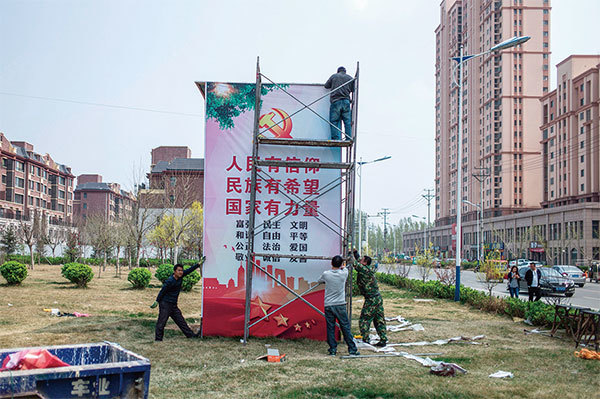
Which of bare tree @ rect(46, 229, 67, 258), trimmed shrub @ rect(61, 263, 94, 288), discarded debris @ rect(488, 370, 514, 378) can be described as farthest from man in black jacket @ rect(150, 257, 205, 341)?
bare tree @ rect(46, 229, 67, 258)

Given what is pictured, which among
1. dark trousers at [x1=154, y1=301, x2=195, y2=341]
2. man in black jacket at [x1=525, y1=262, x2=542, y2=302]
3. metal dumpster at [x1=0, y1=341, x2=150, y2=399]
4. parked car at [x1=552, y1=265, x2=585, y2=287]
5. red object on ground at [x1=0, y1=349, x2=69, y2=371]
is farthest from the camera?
parked car at [x1=552, y1=265, x2=585, y2=287]

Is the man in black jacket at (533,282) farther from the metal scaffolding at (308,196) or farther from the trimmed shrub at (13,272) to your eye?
the trimmed shrub at (13,272)

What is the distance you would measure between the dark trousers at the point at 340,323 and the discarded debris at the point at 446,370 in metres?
1.76

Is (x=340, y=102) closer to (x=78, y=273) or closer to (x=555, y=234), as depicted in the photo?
(x=78, y=273)

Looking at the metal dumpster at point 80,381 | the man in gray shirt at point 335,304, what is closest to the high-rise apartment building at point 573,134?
the man in gray shirt at point 335,304

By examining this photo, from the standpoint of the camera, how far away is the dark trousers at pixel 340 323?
9.13 meters

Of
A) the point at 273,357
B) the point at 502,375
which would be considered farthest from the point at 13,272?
the point at 502,375

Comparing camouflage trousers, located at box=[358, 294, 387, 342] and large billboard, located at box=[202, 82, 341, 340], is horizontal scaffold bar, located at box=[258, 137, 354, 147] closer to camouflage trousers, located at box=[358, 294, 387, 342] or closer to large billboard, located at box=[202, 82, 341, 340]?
large billboard, located at box=[202, 82, 341, 340]

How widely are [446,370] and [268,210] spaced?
16.0 feet

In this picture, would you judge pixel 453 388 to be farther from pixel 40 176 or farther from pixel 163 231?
pixel 40 176

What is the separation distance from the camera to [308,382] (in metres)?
7.09

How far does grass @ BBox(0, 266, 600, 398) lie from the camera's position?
671cm

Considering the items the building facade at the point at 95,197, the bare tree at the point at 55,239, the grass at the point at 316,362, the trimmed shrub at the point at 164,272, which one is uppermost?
the building facade at the point at 95,197

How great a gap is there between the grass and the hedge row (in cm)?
48
